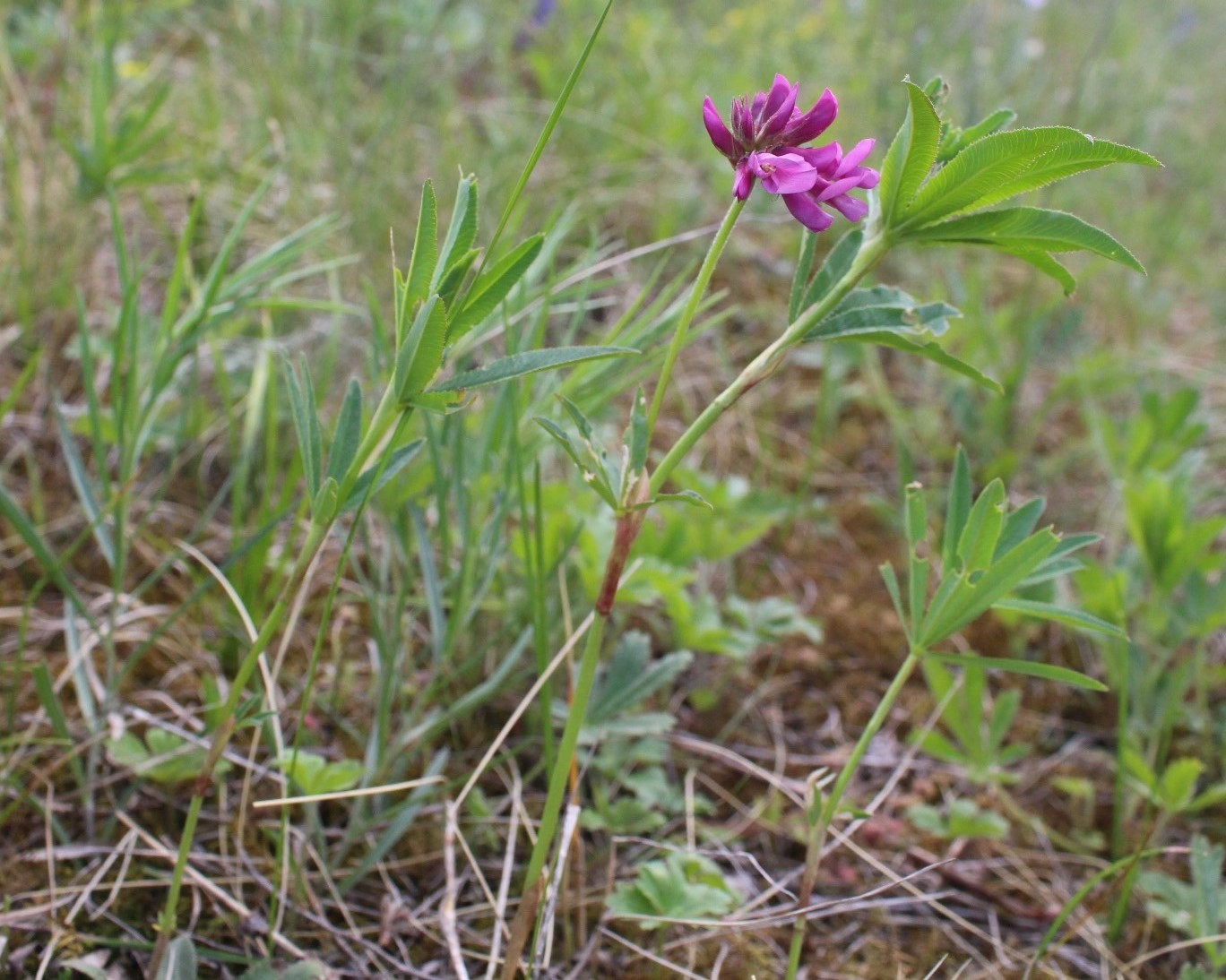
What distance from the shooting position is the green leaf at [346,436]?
37.9 inches

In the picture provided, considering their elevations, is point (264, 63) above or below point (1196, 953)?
above

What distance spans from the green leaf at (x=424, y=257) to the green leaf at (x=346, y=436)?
0.39 feet

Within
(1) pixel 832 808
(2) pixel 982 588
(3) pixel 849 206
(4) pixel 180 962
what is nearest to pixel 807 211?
(3) pixel 849 206

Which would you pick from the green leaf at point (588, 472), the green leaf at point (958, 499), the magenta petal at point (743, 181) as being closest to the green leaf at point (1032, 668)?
the green leaf at point (958, 499)

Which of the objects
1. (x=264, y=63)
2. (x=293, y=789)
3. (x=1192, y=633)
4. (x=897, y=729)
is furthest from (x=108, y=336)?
(x=1192, y=633)

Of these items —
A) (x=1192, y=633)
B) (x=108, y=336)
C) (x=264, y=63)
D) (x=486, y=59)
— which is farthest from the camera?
(x=486, y=59)

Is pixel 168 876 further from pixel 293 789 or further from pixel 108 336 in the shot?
pixel 108 336

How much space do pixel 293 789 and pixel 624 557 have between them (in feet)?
2.06

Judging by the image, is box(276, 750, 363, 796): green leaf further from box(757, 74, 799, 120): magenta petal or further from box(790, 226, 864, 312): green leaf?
box(757, 74, 799, 120): magenta petal

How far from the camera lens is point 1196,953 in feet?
4.57

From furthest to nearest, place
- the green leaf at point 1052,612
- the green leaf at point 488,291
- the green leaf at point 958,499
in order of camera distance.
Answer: the green leaf at point 958,499 → the green leaf at point 1052,612 → the green leaf at point 488,291

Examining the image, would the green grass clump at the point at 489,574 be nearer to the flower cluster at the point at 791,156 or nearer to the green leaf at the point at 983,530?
the green leaf at the point at 983,530

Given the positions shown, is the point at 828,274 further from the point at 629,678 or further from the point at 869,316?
the point at 629,678

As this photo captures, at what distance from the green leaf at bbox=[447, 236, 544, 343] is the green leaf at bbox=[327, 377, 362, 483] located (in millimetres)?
117
